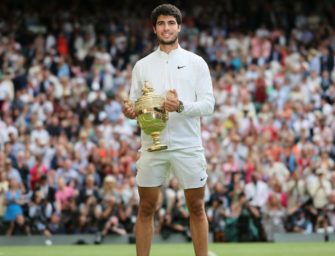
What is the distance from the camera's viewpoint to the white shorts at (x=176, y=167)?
9.95 m

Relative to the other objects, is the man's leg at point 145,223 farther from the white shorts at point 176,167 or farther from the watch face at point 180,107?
the watch face at point 180,107

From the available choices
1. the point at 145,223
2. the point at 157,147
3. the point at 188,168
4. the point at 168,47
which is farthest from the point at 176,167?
the point at 168,47

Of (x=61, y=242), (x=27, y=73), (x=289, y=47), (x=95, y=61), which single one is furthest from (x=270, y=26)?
(x=61, y=242)

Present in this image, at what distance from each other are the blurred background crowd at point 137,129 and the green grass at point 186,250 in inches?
78.5

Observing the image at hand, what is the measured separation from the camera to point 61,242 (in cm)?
2002

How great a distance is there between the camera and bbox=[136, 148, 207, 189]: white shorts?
995 centimetres

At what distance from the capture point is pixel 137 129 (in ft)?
75.7

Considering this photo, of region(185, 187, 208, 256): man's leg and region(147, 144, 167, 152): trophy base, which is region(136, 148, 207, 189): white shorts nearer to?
region(185, 187, 208, 256): man's leg

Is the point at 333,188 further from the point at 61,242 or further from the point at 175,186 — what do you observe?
the point at 61,242

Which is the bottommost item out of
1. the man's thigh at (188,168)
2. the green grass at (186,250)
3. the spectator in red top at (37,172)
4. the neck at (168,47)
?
the green grass at (186,250)

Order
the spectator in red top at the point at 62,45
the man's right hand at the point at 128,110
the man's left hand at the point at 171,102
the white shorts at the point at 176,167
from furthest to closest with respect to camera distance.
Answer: the spectator in red top at the point at 62,45
the white shorts at the point at 176,167
the man's right hand at the point at 128,110
the man's left hand at the point at 171,102

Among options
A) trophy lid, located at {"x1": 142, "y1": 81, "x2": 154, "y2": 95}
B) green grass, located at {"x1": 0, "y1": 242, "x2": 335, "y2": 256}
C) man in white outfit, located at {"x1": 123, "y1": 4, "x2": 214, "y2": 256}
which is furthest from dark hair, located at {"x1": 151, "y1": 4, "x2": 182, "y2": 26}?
green grass, located at {"x1": 0, "y1": 242, "x2": 335, "y2": 256}

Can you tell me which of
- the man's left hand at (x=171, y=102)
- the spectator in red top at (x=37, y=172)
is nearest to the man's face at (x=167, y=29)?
the man's left hand at (x=171, y=102)

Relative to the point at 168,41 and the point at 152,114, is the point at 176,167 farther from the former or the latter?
the point at 168,41
